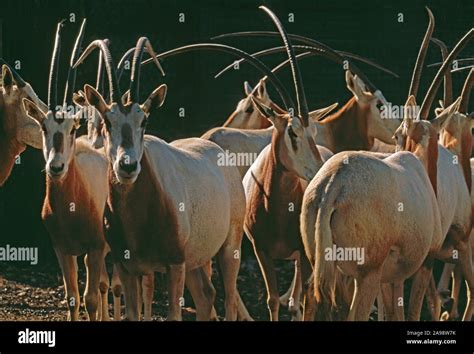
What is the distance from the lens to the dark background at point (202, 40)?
17.4 meters

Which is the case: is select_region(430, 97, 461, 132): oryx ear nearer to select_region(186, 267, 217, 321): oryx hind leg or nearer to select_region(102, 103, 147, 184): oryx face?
select_region(186, 267, 217, 321): oryx hind leg

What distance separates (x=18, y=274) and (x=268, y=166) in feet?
13.6

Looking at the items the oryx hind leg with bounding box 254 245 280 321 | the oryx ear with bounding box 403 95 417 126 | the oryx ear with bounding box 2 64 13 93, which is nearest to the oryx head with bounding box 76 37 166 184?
the oryx hind leg with bounding box 254 245 280 321

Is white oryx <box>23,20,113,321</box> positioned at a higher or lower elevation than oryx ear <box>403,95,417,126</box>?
lower

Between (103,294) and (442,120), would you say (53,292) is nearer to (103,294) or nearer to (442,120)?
(103,294)

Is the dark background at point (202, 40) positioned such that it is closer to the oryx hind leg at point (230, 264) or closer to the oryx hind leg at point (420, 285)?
the oryx hind leg at point (230, 264)

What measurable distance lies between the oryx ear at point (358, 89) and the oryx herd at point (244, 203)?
106 cm

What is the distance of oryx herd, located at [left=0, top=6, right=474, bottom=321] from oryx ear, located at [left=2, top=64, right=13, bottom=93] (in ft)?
0.08

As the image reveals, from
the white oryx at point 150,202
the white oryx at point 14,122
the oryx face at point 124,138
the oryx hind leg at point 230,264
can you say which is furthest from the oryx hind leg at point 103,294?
the oryx face at point 124,138

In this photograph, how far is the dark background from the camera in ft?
57.2

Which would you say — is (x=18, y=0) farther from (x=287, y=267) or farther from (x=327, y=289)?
(x=327, y=289)

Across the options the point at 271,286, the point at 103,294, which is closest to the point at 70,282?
the point at 103,294

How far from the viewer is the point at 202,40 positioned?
17797mm

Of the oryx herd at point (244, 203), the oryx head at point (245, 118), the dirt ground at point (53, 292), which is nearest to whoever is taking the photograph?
the oryx herd at point (244, 203)
